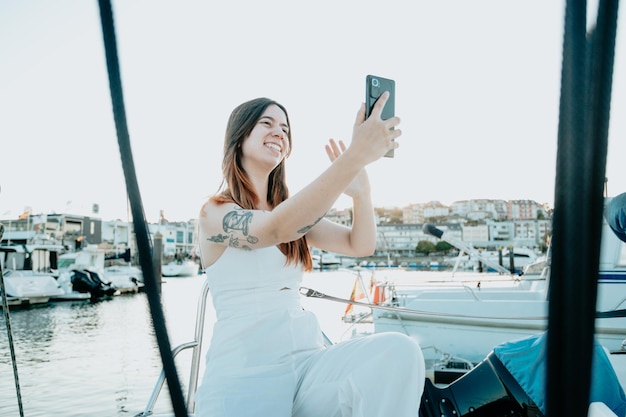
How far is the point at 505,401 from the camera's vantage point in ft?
6.70

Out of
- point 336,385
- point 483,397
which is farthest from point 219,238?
point 483,397

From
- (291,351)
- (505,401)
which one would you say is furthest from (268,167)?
(505,401)

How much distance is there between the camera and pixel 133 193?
0.64 m

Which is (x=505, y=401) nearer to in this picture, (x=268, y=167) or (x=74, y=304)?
(x=268, y=167)

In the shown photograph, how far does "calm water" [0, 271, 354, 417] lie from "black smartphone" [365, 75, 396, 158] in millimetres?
2254

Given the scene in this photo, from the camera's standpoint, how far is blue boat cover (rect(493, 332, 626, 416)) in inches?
71.4

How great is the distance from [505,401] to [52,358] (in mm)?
12799

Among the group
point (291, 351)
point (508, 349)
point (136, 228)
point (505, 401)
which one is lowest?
point (505, 401)

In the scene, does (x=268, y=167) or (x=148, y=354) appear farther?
(x=148, y=354)

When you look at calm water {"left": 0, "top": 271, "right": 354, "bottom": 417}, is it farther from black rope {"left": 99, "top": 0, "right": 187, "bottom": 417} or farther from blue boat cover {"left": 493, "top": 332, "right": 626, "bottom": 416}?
black rope {"left": 99, "top": 0, "right": 187, "bottom": 417}

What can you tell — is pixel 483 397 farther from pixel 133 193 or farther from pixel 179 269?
pixel 179 269

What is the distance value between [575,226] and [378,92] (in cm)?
69

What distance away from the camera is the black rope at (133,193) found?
0.64 m

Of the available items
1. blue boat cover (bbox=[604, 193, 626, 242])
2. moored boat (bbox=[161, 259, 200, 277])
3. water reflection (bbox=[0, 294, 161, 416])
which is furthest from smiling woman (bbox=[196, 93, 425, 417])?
moored boat (bbox=[161, 259, 200, 277])
